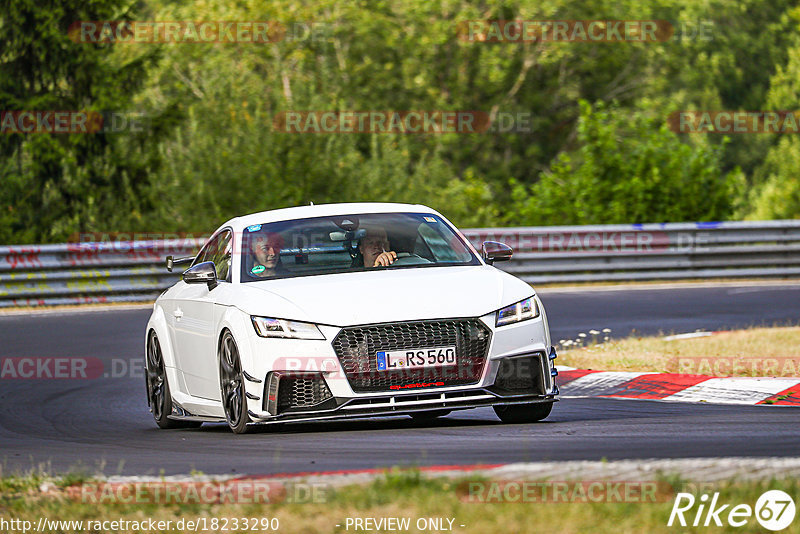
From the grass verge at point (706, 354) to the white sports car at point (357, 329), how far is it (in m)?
2.69

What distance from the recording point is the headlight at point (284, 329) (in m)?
8.48

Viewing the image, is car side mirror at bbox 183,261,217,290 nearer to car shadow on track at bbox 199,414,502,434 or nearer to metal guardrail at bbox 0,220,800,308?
car shadow on track at bbox 199,414,502,434

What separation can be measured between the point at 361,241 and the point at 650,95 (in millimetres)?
45147

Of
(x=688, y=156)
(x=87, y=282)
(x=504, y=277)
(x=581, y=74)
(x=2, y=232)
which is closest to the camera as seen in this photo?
(x=504, y=277)

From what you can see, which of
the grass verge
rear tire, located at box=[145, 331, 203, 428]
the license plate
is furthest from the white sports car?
the grass verge

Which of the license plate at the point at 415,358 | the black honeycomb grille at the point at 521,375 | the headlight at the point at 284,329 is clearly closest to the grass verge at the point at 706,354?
the black honeycomb grille at the point at 521,375

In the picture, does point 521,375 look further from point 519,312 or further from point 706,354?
point 706,354

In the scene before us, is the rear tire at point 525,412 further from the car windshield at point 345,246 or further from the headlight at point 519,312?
the car windshield at point 345,246

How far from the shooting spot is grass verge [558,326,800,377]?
11.7 metres

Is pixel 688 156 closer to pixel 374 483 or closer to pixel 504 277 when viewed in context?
pixel 504 277

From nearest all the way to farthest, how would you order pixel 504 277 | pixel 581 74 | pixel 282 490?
pixel 282 490
pixel 504 277
pixel 581 74

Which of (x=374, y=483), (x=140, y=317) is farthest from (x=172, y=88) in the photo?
(x=374, y=483)

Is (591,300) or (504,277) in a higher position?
(504,277)

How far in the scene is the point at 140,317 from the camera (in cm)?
1955
